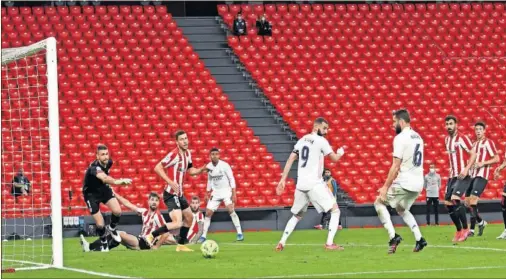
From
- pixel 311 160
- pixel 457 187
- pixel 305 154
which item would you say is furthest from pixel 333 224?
pixel 457 187

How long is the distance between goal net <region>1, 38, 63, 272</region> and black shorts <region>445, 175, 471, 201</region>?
7.67m

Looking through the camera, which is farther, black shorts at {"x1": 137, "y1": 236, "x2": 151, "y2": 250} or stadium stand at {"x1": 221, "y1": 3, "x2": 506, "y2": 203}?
stadium stand at {"x1": 221, "y1": 3, "x2": 506, "y2": 203}

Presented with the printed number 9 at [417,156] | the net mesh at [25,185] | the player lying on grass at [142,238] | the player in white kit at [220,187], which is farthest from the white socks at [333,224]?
the player in white kit at [220,187]

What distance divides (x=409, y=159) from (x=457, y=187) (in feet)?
13.9

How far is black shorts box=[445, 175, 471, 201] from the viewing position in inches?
812

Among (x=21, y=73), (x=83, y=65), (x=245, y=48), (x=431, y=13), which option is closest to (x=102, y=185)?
(x=21, y=73)

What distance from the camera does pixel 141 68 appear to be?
37156mm

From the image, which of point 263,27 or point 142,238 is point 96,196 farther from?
point 263,27

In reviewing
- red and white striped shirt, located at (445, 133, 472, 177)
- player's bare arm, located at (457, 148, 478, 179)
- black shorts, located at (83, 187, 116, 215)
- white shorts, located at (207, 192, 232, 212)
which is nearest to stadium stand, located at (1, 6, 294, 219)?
white shorts, located at (207, 192, 232, 212)

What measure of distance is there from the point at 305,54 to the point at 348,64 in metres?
1.63

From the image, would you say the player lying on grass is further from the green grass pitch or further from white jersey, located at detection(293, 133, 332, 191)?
white jersey, located at detection(293, 133, 332, 191)

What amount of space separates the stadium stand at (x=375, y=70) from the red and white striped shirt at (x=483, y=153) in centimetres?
1204

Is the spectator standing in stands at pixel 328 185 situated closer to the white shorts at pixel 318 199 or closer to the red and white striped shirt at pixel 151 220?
the red and white striped shirt at pixel 151 220

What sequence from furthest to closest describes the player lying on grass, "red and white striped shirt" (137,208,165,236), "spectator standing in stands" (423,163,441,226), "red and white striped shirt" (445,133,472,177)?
"spectator standing in stands" (423,163,441,226), "red and white striped shirt" (137,208,165,236), "red and white striped shirt" (445,133,472,177), the player lying on grass
